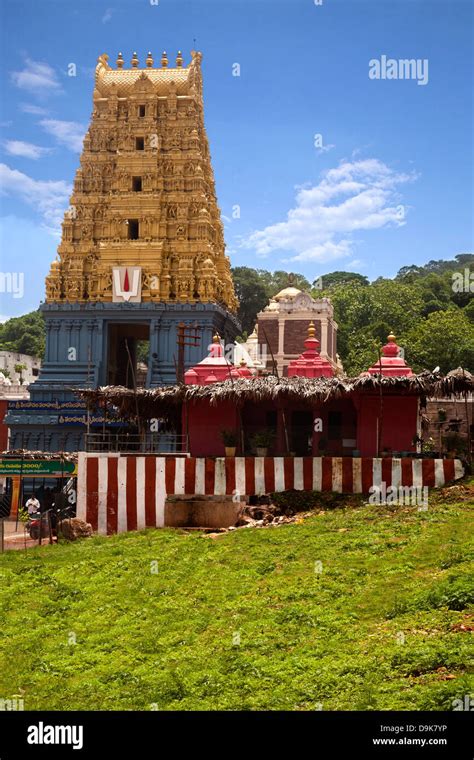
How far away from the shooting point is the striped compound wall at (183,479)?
23938mm

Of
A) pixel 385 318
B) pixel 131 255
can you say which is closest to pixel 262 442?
pixel 131 255

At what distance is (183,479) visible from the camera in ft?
80.0

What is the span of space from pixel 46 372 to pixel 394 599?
33.2 meters

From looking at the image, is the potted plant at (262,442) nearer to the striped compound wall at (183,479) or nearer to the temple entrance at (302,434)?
the temple entrance at (302,434)

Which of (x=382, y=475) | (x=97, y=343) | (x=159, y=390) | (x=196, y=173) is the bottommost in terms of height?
(x=382, y=475)

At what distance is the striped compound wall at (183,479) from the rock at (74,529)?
1.36 ft

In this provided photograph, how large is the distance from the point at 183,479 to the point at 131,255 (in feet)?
75.4

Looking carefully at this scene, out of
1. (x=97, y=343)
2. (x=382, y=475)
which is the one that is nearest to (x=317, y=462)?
(x=382, y=475)

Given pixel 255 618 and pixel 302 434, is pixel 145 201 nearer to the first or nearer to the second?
pixel 302 434

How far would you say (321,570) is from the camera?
17297 mm

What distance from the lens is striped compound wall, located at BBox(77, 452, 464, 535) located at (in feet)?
78.5

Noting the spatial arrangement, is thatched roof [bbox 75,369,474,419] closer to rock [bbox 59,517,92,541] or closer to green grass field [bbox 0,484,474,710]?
green grass field [bbox 0,484,474,710]

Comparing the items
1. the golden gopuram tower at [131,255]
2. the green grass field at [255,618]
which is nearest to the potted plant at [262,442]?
the green grass field at [255,618]
